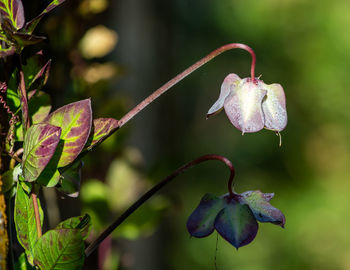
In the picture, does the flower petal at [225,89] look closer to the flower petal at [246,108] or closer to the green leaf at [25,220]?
the flower petal at [246,108]

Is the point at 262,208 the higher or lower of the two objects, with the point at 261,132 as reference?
higher

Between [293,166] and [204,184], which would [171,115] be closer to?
[204,184]

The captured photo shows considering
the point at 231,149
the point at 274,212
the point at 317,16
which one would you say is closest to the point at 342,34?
the point at 317,16

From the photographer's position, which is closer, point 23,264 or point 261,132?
point 23,264

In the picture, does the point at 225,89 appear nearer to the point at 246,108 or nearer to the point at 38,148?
the point at 246,108

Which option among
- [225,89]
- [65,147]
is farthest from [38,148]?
[225,89]

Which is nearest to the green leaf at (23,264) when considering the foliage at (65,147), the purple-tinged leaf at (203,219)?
the foliage at (65,147)
